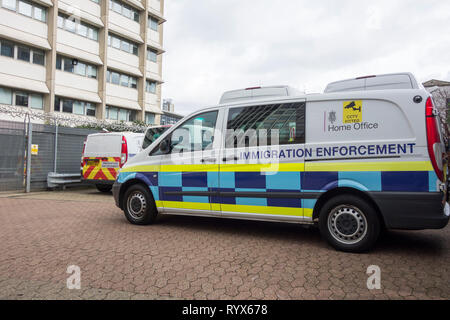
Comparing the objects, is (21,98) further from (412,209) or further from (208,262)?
(412,209)

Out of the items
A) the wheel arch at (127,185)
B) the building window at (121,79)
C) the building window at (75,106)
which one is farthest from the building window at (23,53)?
the wheel arch at (127,185)

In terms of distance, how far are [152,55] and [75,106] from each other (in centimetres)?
1000

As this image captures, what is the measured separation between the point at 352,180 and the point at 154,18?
30.7 meters

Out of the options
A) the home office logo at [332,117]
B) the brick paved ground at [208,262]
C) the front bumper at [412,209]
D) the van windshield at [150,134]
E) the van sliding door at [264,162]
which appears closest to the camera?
the brick paved ground at [208,262]

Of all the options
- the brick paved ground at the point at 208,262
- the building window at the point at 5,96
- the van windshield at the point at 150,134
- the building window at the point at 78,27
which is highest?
the building window at the point at 78,27

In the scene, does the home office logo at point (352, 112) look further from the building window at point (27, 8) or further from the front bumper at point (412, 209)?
the building window at point (27, 8)

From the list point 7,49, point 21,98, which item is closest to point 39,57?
point 7,49

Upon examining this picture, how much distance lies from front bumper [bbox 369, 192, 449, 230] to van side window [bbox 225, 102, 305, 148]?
1209 millimetres

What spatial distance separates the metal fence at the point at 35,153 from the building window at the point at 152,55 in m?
20.2

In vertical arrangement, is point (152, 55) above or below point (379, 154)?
above

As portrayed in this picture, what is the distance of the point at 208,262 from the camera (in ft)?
11.1

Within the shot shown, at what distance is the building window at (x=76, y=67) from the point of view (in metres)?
21.8
